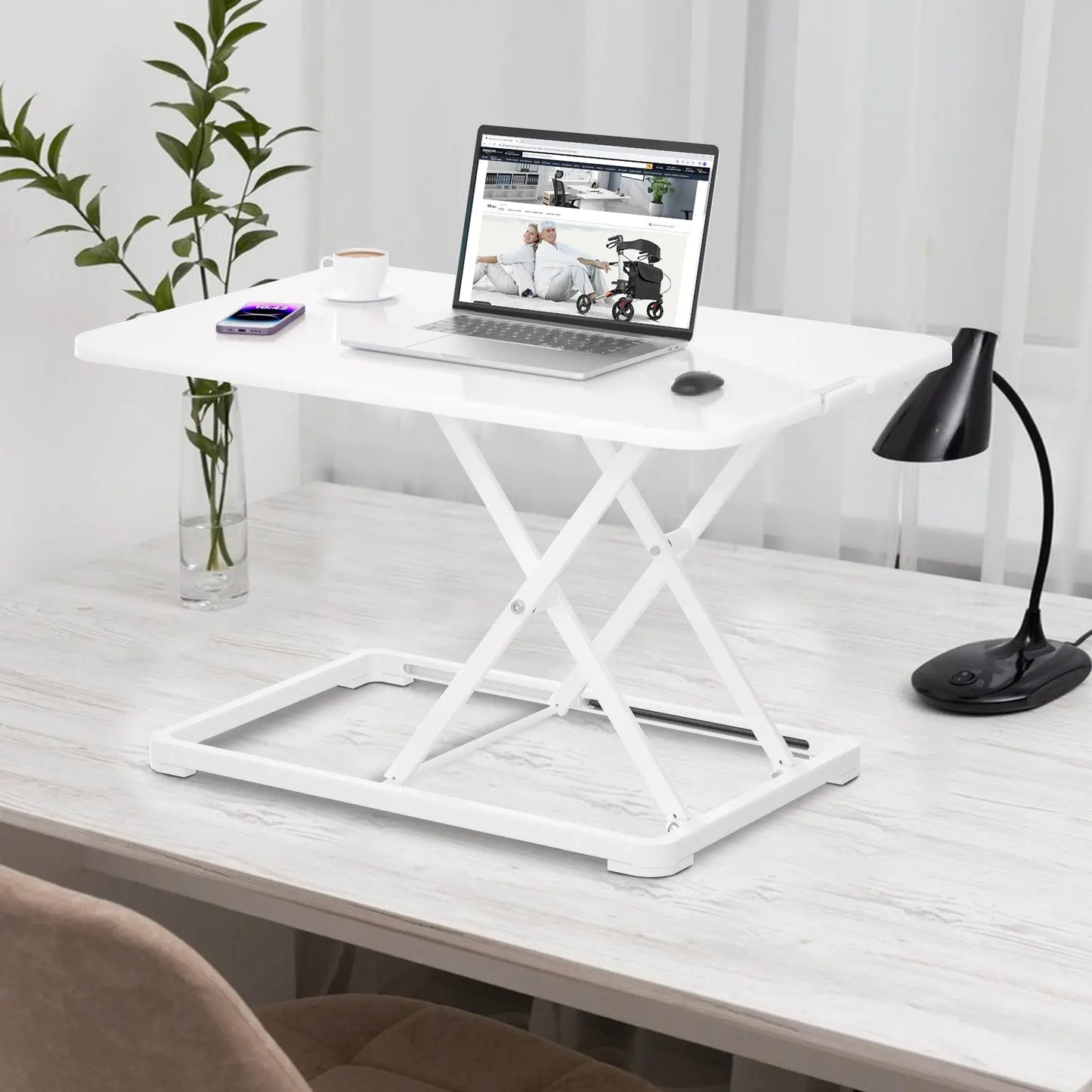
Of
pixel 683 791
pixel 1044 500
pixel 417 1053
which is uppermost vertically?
pixel 1044 500

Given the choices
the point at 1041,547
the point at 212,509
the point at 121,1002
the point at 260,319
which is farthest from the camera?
the point at 212,509

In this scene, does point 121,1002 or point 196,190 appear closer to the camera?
point 121,1002

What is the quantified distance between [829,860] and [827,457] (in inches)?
38.5

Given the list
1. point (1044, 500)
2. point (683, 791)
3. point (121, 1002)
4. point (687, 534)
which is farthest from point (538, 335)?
point (121, 1002)

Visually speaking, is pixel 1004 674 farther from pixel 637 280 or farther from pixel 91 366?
pixel 91 366

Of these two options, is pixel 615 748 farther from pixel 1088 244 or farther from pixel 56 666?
pixel 1088 244

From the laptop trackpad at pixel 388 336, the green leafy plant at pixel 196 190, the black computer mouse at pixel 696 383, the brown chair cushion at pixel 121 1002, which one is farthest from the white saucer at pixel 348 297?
the brown chair cushion at pixel 121 1002

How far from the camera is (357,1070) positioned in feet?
5.20

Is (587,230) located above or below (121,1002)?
above

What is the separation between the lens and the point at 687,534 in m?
1.61

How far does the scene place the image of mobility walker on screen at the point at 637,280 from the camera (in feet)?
5.30

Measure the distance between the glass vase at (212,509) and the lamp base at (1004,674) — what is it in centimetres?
79

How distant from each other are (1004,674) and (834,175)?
0.77 meters

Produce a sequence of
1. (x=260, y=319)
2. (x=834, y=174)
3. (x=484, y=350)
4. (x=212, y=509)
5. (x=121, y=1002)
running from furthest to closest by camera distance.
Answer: (x=834, y=174) < (x=212, y=509) < (x=260, y=319) < (x=484, y=350) < (x=121, y=1002)
